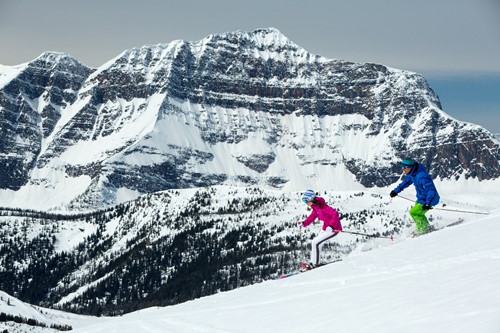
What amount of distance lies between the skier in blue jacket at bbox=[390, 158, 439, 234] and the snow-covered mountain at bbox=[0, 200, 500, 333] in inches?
79.7

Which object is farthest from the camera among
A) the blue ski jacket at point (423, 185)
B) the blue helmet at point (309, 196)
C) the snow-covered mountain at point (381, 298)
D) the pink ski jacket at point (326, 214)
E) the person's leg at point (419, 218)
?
Answer: the person's leg at point (419, 218)

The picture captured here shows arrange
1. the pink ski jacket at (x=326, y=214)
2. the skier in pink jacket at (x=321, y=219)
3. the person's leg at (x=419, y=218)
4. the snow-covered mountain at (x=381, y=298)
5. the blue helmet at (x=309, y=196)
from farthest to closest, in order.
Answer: the person's leg at (x=419, y=218) < the pink ski jacket at (x=326, y=214) < the skier in pink jacket at (x=321, y=219) < the blue helmet at (x=309, y=196) < the snow-covered mountain at (x=381, y=298)

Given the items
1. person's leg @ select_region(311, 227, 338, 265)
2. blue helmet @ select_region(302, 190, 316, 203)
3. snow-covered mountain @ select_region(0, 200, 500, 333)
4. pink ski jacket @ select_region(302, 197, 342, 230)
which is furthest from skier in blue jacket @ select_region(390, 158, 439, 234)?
blue helmet @ select_region(302, 190, 316, 203)

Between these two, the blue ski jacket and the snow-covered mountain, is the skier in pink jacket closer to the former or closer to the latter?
the snow-covered mountain

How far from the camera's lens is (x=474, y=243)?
21.8 meters

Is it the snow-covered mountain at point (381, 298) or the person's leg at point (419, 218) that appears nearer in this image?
the snow-covered mountain at point (381, 298)

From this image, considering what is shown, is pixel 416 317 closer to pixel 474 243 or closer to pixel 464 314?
pixel 464 314

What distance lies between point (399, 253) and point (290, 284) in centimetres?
392

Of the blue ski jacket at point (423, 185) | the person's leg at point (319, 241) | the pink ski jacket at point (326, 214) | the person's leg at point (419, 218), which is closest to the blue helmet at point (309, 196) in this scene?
the pink ski jacket at point (326, 214)

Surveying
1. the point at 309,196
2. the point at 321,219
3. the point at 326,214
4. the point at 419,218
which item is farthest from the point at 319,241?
the point at 419,218

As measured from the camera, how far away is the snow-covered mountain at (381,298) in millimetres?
13570

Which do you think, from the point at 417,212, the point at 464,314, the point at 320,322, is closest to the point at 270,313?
the point at 320,322

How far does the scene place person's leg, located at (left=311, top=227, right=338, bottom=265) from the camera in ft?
89.3

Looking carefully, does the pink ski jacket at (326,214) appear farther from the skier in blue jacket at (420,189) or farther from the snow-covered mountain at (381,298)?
the skier in blue jacket at (420,189)
